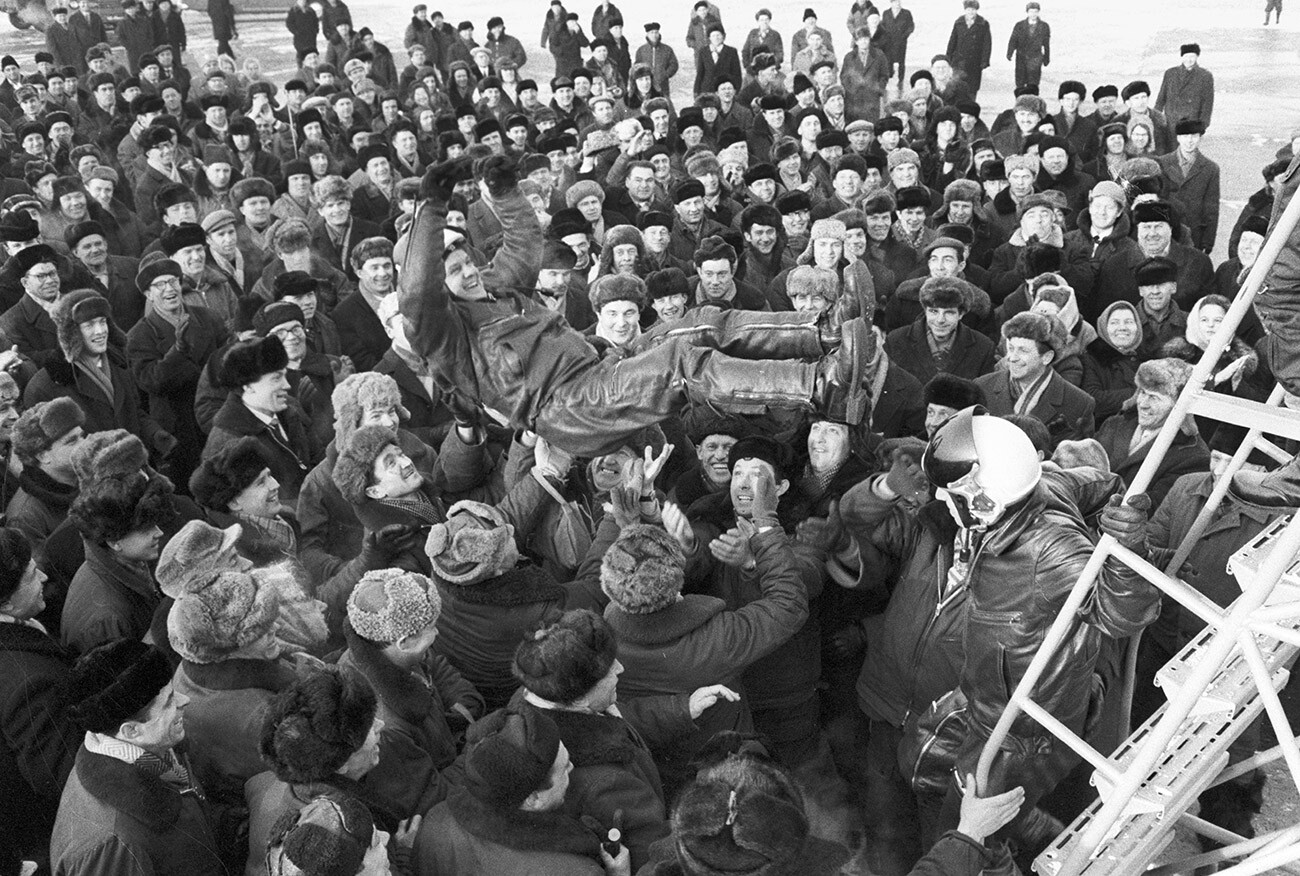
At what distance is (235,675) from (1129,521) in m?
2.30

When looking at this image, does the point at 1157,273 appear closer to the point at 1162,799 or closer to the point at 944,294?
the point at 944,294

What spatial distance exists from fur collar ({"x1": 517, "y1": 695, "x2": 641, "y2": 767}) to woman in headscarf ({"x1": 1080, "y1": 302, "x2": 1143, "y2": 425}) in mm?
3687

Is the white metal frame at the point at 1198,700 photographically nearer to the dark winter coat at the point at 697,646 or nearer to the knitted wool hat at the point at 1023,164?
the dark winter coat at the point at 697,646

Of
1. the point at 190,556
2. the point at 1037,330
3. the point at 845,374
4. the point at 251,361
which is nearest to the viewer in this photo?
the point at 845,374

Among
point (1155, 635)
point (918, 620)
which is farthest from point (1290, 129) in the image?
point (918, 620)

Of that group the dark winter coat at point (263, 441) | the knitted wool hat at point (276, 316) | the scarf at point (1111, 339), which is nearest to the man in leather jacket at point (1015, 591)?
the scarf at point (1111, 339)

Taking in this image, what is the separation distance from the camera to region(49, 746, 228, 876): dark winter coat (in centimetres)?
257

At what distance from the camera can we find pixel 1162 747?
8.01ft

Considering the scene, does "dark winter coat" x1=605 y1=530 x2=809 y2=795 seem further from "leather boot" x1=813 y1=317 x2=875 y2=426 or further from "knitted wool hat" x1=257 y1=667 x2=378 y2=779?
"knitted wool hat" x1=257 y1=667 x2=378 y2=779

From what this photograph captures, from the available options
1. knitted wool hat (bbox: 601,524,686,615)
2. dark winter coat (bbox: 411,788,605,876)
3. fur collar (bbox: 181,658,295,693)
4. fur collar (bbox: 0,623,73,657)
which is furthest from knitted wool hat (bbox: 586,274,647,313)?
dark winter coat (bbox: 411,788,605,876)

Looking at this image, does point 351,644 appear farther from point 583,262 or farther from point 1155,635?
point 583,262

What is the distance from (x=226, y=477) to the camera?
13.5ft

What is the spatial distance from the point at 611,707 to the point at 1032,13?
15.6m

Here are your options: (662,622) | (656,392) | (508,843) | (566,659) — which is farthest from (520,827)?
(656,392)
